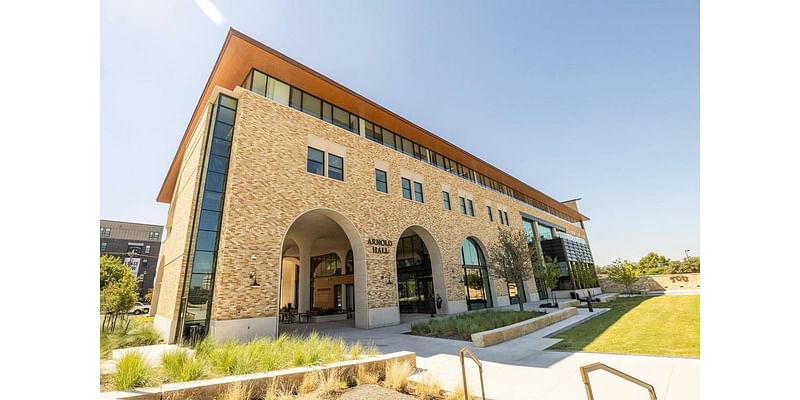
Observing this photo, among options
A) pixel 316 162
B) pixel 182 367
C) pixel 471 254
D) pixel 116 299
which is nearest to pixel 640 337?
pixel 182 367

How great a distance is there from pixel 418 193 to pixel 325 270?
1170 cm

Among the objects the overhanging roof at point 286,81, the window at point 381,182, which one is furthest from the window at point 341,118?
the window at point 381,182

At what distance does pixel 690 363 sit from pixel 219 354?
10657 mm

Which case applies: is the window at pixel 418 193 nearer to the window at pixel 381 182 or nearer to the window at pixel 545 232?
the window at pixel 381 182

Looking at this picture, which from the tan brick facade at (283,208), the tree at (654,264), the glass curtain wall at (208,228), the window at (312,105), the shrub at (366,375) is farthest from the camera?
the tree at (654,264)

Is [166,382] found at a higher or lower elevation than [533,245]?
lower

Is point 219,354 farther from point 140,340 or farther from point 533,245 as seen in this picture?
point 533,245

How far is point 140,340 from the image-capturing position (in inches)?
463

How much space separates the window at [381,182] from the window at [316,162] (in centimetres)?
392

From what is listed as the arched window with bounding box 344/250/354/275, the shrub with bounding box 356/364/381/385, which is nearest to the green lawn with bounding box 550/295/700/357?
the shrub with bounding box 356/364/381/385

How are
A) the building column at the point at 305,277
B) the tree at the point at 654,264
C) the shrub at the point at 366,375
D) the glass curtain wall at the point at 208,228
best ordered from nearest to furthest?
the shrub at the point at 366,375, the glass curtain wall at the point at 208,228, the building column at the point at 305,277, the tree at the point at 654,264

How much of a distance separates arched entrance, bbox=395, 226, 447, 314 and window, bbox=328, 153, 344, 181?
714cm

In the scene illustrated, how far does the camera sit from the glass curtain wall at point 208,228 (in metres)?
11.1
